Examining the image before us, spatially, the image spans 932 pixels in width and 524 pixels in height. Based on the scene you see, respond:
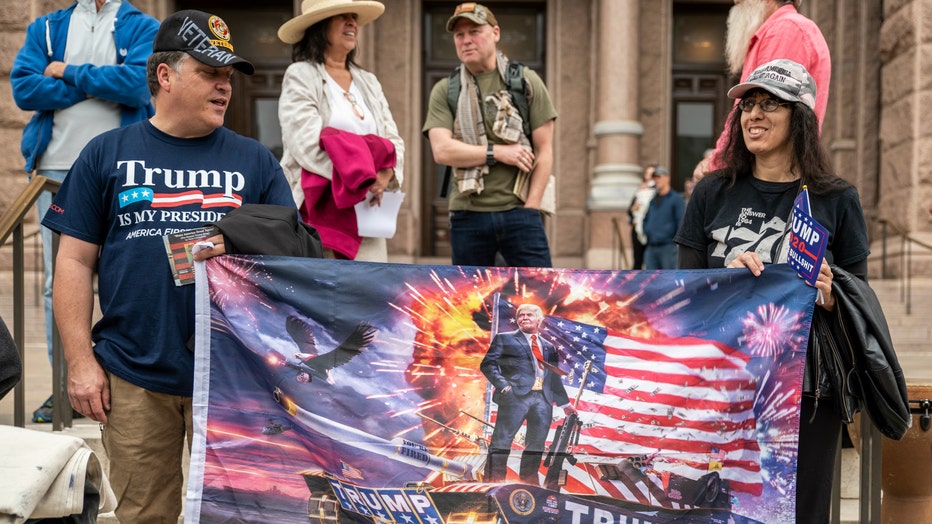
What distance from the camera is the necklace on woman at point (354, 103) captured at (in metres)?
4.66

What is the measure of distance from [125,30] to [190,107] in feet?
7.56

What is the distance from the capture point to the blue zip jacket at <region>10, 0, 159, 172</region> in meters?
4.80

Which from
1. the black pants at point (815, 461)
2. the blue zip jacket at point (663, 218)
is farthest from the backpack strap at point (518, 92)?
the blue zip jacket at point (663, 218)

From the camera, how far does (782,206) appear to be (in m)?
3.21

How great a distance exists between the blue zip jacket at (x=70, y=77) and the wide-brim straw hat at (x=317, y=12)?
0.80m

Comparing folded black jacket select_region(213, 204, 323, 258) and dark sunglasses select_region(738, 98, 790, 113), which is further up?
dark sunglasses select_region(738, 98, 790, 113)

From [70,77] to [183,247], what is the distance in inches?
93.1

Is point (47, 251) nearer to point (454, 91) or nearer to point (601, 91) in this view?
point (454, 91)

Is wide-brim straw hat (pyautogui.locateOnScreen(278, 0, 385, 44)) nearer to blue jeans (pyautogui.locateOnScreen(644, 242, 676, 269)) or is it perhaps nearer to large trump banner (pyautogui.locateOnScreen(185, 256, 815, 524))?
large trump banner (pyautogui.locateOnScreen(185, 256, 815, 524))

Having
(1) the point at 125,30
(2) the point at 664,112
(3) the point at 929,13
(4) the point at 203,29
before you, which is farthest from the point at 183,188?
(2) the point at 664,112

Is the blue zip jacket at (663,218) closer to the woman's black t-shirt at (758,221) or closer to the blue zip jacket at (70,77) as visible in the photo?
the blue zip jacket at (70,77)

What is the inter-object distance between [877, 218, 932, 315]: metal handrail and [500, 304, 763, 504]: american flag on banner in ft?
26.2

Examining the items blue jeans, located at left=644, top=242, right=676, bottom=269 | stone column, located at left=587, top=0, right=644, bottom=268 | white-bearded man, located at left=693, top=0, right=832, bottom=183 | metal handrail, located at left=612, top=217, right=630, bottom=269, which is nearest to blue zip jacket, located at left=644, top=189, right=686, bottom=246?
blue jeans, located at left=644, top=242, right=676, bottom=269

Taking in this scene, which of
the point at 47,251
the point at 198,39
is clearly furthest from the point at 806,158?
the point at 47,251
